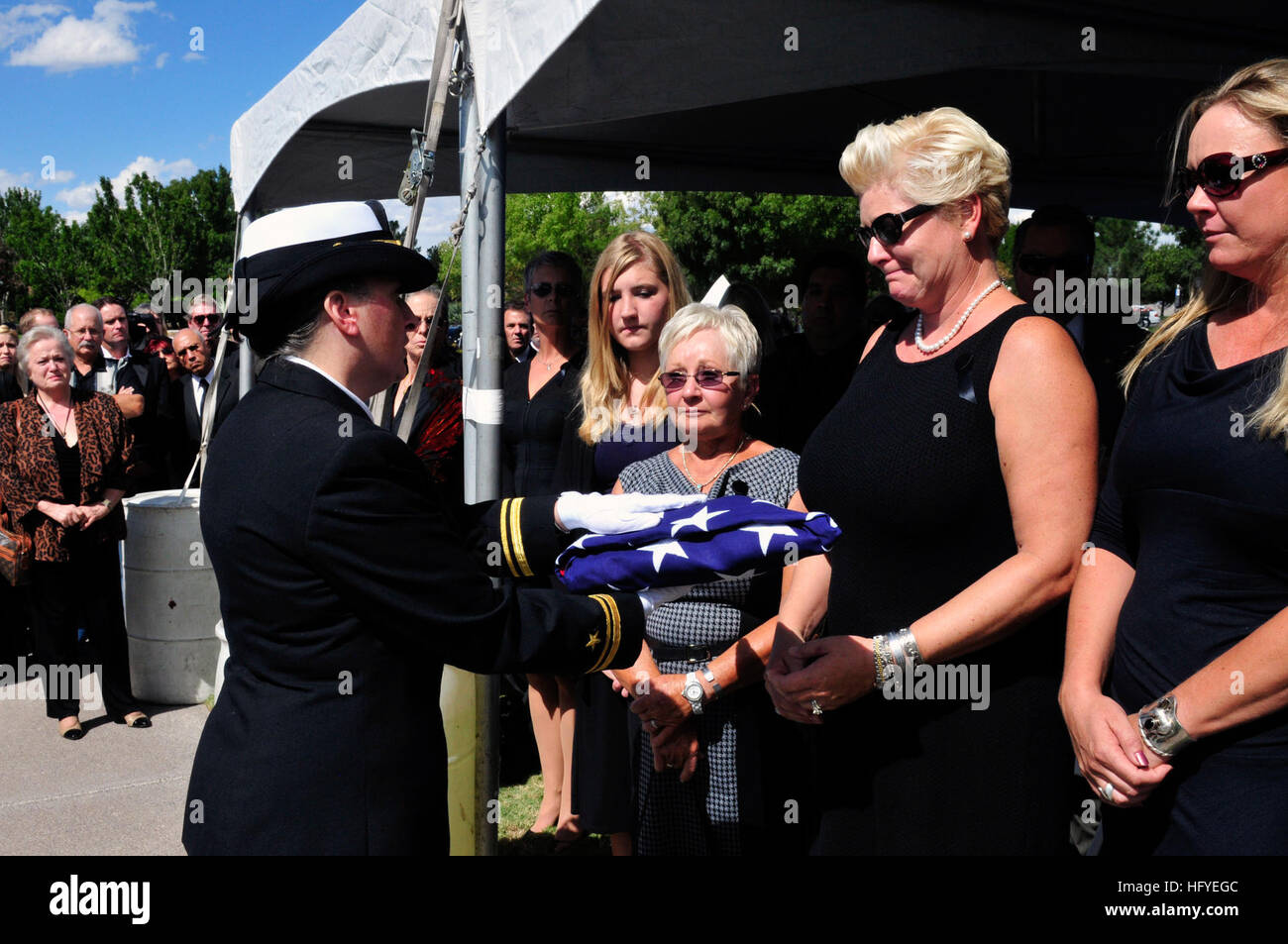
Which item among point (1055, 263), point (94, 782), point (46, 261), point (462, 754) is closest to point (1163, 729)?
point (1055, 263)

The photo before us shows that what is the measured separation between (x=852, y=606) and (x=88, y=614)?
17.4 feet

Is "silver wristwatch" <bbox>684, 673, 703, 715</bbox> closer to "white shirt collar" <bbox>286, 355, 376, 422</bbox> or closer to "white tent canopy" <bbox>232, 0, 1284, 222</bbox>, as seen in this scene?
"white shirt collar" <bbox>286, 355, 376, 422</bbox>

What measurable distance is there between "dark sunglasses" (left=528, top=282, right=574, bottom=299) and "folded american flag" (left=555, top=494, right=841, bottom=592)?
2912 millimetres

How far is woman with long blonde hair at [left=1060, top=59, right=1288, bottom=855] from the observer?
5.38 ft

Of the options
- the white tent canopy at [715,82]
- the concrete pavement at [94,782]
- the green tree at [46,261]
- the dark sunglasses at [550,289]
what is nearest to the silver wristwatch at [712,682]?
the white tent canopy at [715,82]

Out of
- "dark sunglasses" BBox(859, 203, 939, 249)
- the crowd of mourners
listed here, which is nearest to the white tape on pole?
the crowd of mourners

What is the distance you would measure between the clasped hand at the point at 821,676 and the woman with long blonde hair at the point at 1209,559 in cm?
37

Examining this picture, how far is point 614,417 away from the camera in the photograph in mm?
3809

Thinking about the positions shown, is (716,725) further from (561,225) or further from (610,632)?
(561,225)

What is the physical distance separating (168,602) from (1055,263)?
5071 mm

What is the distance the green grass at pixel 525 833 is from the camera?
13.8 ft

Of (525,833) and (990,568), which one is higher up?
(990,568)

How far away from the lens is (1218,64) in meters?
3.70

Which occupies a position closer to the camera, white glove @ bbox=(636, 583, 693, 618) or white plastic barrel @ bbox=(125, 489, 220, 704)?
white glove @ bbox=(636, 583, 693, 618)
